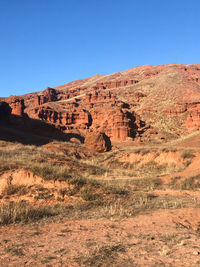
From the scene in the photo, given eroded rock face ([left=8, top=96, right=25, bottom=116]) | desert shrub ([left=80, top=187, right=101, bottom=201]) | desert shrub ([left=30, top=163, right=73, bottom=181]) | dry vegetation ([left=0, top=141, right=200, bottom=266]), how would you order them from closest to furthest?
dry vegetation ([left=0, top=141, right=200, bottom=266]) < desert shrub ([left=80, top=187, right=101, bottom=201]) < desert shrub ([left=30, top=163, right=73, bottom=181]) < eroded rock face ([left=8, top=96, right=25, bottom=116])

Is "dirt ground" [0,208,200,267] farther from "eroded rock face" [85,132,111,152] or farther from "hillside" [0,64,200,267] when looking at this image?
"eroded rock face" [85,132,111,152]

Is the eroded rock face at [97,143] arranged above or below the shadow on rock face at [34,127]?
below

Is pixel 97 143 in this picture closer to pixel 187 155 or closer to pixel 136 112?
pixel 187 155

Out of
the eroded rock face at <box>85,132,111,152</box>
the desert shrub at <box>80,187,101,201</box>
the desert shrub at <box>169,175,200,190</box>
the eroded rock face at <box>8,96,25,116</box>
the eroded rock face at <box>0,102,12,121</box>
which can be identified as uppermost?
the eroded rock face at <box>8,96,25,116</box>

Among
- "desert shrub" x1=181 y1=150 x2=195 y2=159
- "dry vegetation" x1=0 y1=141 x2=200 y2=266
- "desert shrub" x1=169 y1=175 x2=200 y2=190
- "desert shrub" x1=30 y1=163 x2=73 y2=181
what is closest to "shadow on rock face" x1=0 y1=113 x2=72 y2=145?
"desert shrub" x1=181 y1=150 x2=195 y2=159

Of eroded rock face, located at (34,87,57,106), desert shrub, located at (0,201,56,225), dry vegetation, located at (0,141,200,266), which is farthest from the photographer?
eroded rock face, located at (34,87,57,106)

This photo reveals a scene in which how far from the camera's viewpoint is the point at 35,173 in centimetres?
970

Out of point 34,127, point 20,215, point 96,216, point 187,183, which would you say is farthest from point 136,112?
point 20,215

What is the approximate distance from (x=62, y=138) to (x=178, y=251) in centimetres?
5156

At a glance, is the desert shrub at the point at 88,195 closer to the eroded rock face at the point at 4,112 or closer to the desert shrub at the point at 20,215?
the desert shrub at the point at 20,215


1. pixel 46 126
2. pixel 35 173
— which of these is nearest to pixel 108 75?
pixel 46 126

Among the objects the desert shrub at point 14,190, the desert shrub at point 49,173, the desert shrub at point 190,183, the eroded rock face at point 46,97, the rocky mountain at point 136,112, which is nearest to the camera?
the desert shrub at point 14,190

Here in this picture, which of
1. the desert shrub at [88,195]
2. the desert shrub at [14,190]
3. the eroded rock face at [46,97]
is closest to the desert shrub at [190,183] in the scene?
the desert shrub at [88,195]

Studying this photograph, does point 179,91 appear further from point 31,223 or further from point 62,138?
point 31,223
